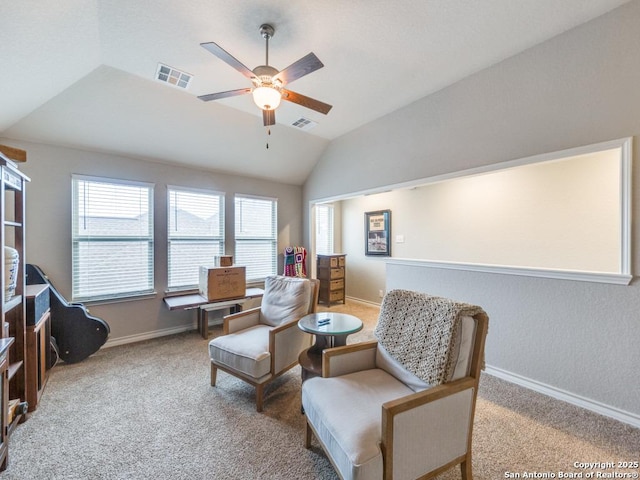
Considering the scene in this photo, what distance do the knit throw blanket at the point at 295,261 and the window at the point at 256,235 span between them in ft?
0.72

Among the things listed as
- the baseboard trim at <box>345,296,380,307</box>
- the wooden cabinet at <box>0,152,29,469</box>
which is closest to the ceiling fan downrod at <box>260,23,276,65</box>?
the wooden cabinet at <box>0,152,29,469</box>

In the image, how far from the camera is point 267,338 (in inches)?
99.7

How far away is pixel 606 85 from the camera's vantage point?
2117mm

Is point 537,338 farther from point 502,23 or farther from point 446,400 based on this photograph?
point 502,23

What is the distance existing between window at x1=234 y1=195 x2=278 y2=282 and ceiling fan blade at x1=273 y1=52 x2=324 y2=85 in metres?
3.02

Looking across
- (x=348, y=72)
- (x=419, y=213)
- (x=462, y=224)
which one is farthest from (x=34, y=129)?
(x=462, y=224)

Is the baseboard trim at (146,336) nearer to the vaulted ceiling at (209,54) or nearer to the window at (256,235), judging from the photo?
the window at (256,235)

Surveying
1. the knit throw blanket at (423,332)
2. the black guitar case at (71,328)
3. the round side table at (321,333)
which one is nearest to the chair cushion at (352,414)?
the knit throw blanket at (423,332)

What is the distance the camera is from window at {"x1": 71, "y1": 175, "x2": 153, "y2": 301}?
3.40 meters

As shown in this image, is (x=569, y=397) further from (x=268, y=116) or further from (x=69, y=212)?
(x=69, y=212)

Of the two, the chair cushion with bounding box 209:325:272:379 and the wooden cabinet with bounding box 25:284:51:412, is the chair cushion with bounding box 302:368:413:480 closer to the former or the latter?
the chair cushion with bounding box 209:325:272:379

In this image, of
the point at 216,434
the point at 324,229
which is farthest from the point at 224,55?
the point at 324,229

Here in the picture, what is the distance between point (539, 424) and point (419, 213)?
11.4 feet

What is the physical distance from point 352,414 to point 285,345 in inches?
44.6
